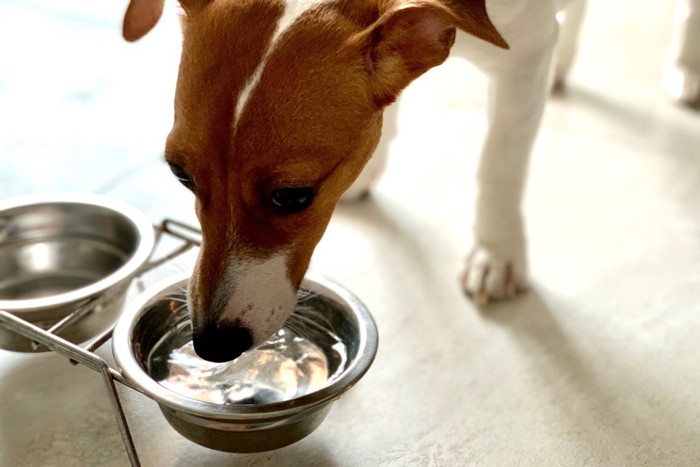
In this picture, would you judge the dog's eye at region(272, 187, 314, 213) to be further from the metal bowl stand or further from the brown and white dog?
the metal bowl stand

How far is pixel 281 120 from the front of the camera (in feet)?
4.69

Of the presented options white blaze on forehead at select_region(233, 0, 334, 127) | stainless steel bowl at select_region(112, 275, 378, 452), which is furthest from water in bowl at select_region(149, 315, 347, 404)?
white blaze on forehead at select_region(233, 0, 334, 127)

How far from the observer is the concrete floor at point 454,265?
172 cm

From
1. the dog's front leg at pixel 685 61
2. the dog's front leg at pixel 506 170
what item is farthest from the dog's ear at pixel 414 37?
the dog's front leg at pixel 685 61

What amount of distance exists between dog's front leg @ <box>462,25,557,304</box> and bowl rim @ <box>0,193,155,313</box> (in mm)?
794

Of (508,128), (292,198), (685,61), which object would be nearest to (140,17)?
(292,198)

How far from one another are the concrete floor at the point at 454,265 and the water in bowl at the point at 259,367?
151 mm

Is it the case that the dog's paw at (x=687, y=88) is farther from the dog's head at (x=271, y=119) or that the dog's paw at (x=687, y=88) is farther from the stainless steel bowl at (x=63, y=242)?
the stainless steel bowl at (x=63, y=242)

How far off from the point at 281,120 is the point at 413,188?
1.23 m

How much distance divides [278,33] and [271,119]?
0.49ft

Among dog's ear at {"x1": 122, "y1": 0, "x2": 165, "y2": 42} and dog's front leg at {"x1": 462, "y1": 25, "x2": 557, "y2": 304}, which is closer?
dog's ear at {"x1": 122, "y1": 0, "x2": 165, "y2": 42}

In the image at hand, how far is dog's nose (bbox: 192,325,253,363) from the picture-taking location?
1.46 metres

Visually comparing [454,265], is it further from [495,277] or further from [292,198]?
[292,198]

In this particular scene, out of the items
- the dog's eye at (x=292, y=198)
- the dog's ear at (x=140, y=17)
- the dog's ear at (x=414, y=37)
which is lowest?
the dog's eye at (x=292, y=198)
